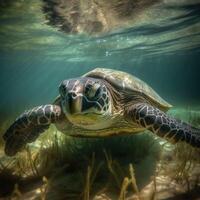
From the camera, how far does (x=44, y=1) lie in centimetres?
1121

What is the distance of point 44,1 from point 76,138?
7.89 metres

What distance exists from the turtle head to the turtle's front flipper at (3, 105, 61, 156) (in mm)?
787

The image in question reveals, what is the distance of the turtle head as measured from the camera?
3506mm

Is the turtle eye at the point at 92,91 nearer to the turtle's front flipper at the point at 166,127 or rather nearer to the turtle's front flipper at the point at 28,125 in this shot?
the turtle's front flipper at the point at 166,127

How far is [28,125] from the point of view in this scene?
4.66 m

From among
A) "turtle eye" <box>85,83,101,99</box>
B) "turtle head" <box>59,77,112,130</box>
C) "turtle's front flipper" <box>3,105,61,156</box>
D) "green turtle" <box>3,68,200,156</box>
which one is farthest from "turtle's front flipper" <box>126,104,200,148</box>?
"turtle's front flipper" <box>3,105,61,156</box>

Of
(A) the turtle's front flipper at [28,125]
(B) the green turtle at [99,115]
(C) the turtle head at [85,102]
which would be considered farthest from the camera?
(A) the turtle's front flipper at [28,125]

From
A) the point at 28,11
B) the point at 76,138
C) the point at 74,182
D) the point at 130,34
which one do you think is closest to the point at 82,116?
the point at 74,182

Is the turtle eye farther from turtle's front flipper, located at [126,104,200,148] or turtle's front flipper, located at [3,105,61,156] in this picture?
turtle's front flipper, located at [3,105,61,156]

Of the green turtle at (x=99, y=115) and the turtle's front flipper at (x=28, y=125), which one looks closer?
the green turtle at (x=99, y=115)

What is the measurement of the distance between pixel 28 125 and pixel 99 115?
1.50 metres

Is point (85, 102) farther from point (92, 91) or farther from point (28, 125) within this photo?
point (28, 125)

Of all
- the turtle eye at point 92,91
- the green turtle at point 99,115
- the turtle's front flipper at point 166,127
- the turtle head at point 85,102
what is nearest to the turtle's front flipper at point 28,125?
the green turtle at point 99,115

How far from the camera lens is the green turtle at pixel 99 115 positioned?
3693 mm
